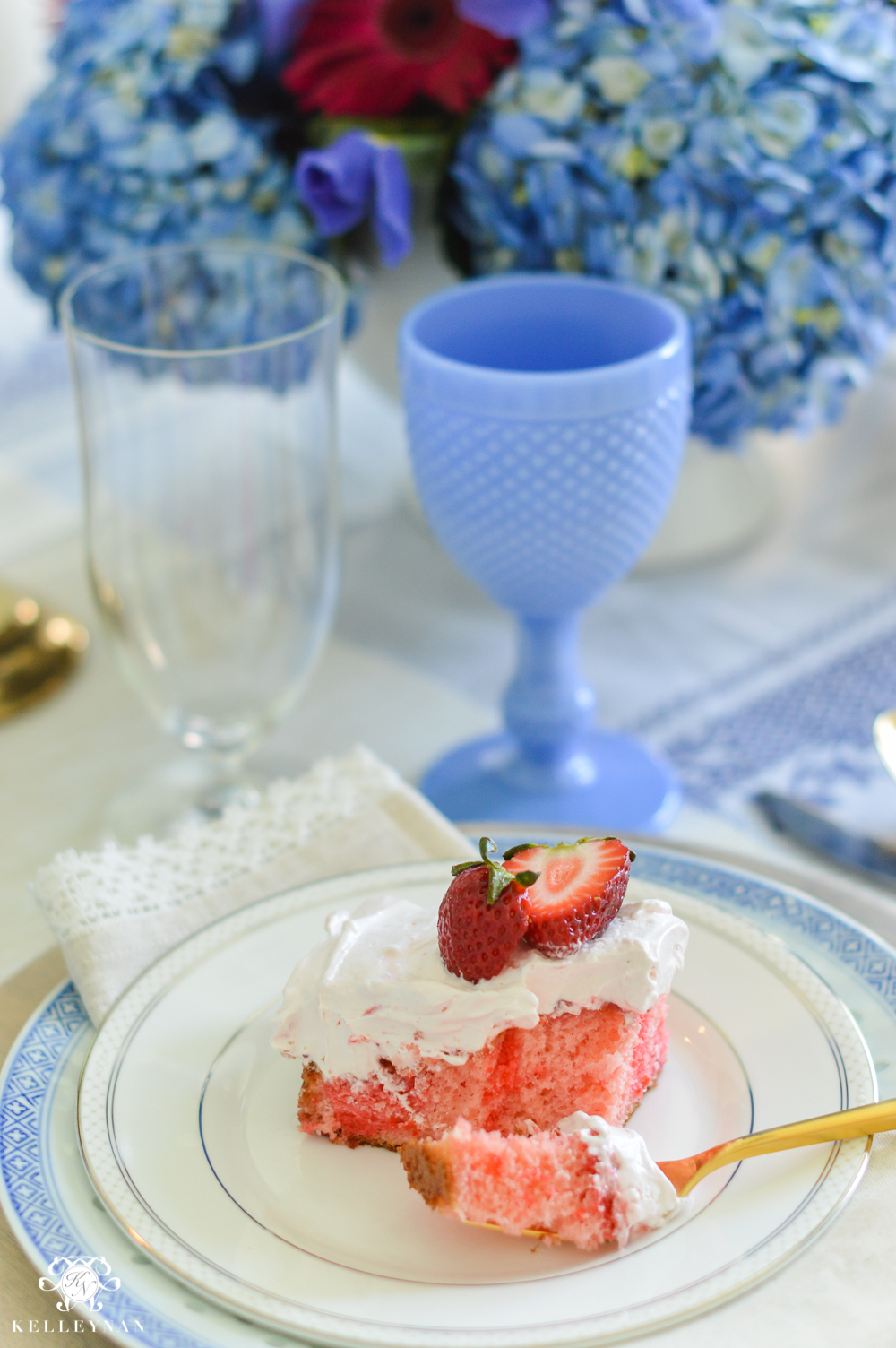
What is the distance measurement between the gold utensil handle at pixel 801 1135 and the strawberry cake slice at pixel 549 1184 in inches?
1.0

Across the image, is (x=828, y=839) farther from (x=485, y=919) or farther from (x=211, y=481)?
(x=211, y=481)

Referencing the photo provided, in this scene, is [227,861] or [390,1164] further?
[227,861]

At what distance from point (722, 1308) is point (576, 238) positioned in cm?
69

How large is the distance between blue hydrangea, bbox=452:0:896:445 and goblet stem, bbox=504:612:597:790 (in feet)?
0.69

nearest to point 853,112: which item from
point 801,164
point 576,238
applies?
point 801,164

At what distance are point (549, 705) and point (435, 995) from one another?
1.20 ft

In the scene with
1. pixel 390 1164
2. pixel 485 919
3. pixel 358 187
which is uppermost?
pixel 358 187

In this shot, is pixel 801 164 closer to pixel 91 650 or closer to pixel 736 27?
pixel 736 27

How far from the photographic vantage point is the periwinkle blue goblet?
75 cm

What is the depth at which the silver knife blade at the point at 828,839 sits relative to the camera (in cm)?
78

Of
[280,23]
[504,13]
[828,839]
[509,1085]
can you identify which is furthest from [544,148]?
[509,1085]

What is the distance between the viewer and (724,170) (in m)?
0.83

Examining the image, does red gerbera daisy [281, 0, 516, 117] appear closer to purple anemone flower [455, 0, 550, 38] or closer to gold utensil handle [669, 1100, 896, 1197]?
purple anemone flower [455, 0, 550, 38]

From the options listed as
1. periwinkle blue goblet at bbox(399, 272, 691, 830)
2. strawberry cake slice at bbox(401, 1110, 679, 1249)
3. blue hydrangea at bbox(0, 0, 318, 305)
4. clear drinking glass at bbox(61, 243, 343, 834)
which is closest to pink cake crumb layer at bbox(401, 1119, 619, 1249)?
strawberry cake slice at bbox(401, 1110, 679, 1249)
